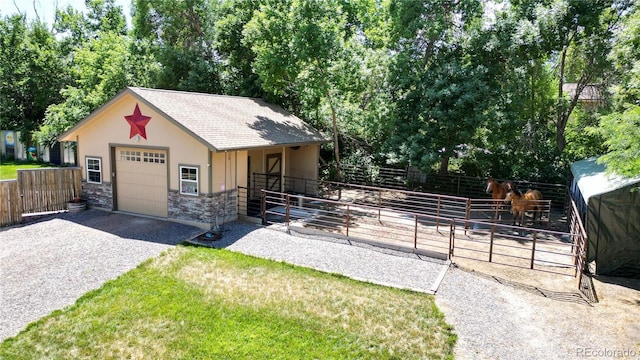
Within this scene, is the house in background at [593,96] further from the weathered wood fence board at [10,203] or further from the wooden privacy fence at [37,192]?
the weathered wood fence board at [10,203]

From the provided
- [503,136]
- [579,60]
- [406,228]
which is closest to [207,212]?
[406,228]

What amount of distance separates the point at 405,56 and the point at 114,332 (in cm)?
1532

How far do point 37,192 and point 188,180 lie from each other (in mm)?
5315

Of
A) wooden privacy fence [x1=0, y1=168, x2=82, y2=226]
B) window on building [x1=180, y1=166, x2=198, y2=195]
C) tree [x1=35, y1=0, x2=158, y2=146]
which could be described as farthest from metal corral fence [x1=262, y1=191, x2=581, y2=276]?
tree [x1=35, y1=0, x2=158, y2=146]

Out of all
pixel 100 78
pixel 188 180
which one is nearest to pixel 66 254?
pixel 188 180

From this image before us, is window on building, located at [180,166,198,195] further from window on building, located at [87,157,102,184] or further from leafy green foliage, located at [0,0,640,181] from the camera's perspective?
leafy green foliage, located at [0,0,640,181]

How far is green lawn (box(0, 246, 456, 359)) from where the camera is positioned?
21.0 feet

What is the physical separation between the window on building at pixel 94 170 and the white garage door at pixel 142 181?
74cm

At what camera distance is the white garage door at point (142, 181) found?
43.5 feet

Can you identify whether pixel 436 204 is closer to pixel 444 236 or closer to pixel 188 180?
pixel 444 236

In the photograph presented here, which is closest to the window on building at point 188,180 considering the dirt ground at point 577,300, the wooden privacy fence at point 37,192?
the wooden privacy fence at point 37,192

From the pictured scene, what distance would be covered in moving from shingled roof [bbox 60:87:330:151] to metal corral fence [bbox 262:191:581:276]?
2.24 metres

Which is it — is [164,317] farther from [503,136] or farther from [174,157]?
[503,136]

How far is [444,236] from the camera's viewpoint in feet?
41.4
